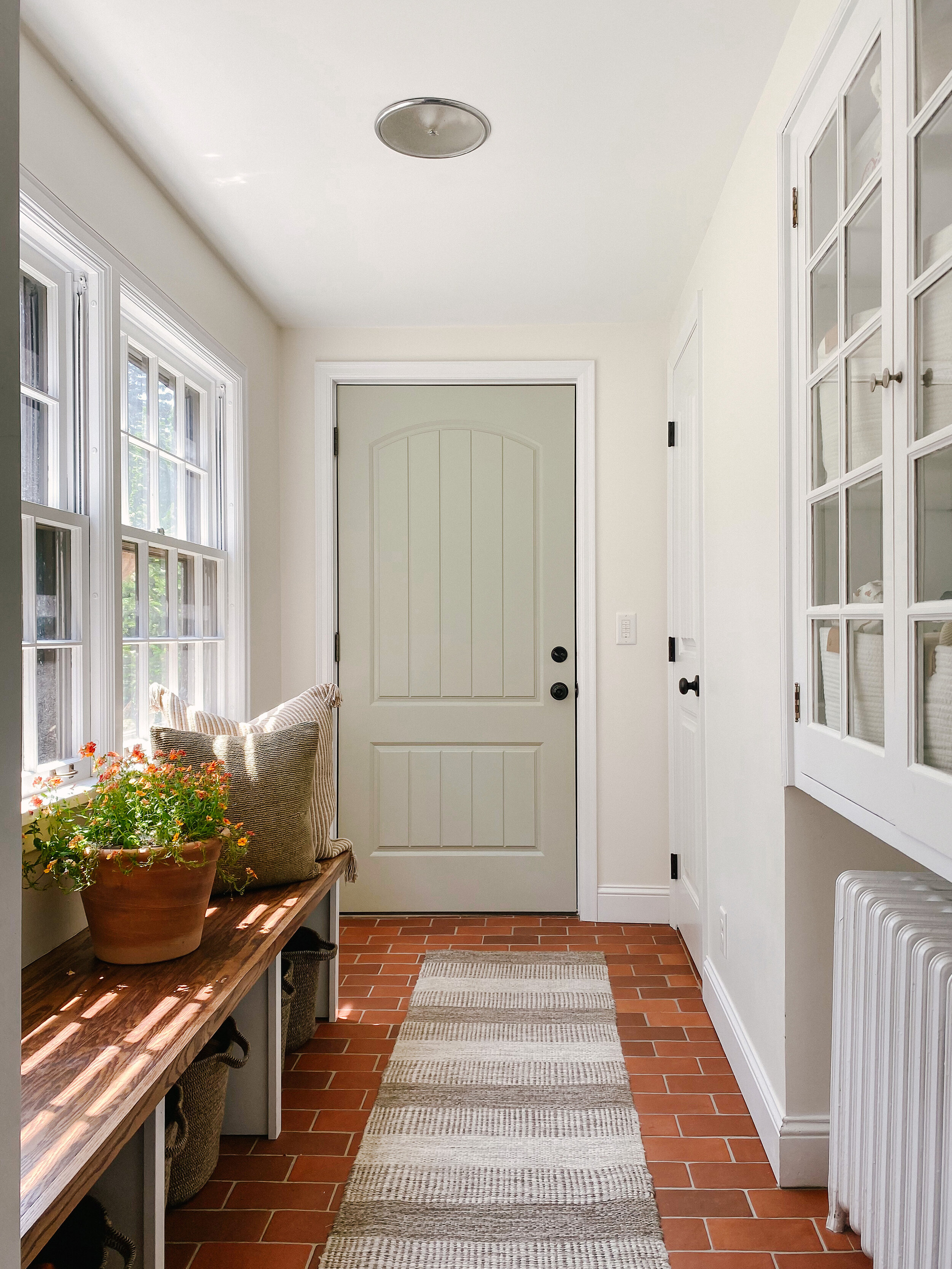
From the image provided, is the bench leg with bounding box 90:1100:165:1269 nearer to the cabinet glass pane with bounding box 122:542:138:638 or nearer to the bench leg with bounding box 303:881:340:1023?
the bench leg with bounding box 303:881:340:1023

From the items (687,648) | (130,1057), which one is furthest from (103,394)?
(687,648)

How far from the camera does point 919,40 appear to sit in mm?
1156

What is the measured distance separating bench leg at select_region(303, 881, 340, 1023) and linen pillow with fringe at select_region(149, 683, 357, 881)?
0.30 ft

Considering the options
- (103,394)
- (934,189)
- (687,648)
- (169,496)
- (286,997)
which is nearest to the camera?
(934,189)

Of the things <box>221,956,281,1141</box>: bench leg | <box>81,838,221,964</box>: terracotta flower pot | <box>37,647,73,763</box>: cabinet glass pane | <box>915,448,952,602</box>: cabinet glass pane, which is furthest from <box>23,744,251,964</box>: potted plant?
<box>915,448,952,602</box>: cabinet glass pane

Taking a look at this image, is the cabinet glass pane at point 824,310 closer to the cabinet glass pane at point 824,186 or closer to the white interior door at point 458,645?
the cabinet glass pane at point 824,186

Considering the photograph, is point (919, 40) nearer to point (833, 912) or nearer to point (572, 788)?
point (833, 912)

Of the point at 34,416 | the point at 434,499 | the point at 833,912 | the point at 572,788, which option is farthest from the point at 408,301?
the point at 833,912

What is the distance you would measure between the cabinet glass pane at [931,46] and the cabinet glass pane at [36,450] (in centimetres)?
170

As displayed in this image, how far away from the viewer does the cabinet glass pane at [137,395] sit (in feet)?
7.73

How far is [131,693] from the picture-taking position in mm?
2359

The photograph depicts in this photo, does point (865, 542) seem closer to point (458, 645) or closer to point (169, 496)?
point (169, 496)

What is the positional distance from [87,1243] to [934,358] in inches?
66.9

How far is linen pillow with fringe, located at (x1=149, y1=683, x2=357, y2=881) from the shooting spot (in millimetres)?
2338
